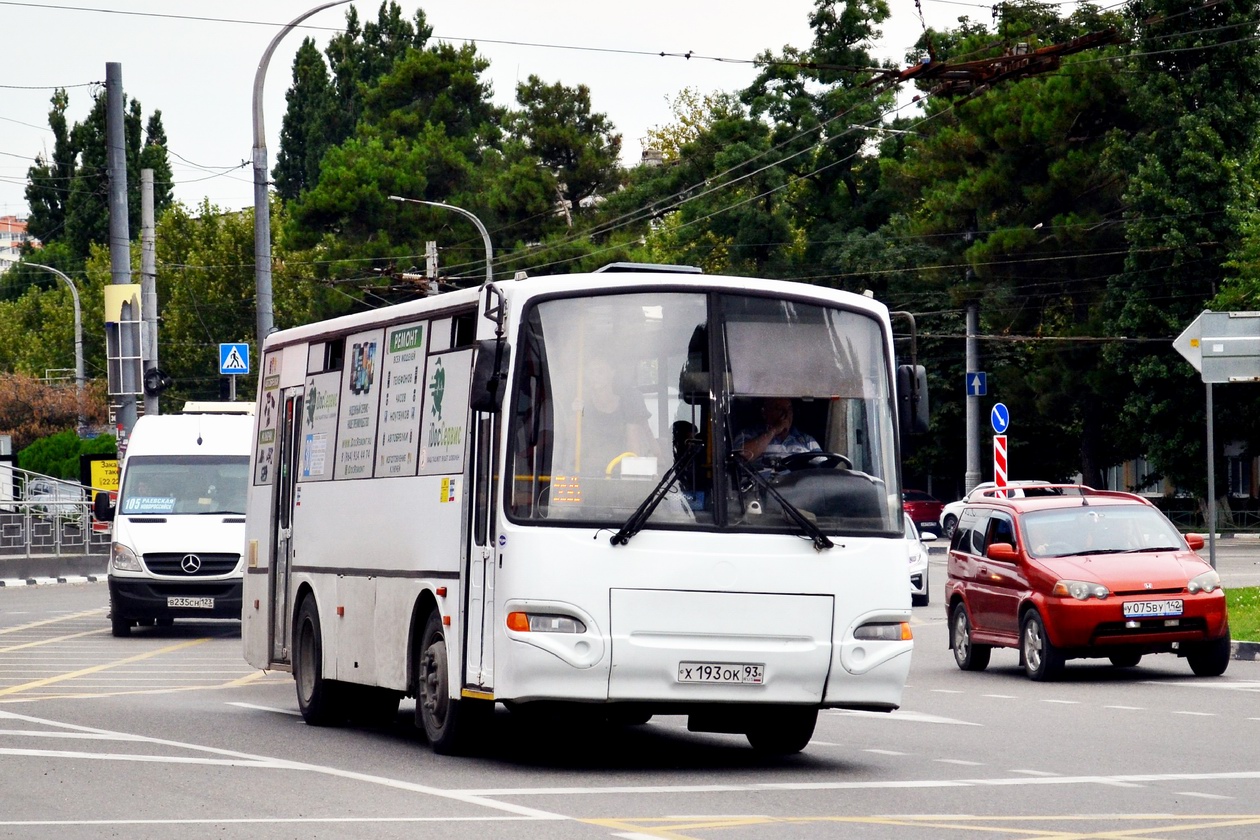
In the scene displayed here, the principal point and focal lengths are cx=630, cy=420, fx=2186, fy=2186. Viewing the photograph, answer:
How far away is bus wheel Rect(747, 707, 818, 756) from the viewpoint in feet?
42.6

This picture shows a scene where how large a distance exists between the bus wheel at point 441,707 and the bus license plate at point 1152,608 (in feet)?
26.0

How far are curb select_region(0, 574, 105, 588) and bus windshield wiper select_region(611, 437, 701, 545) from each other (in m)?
32.6

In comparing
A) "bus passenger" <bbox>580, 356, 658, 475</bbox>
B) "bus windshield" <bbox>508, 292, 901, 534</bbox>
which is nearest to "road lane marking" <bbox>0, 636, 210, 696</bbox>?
"bus windshield" <bbox>508, 292, 901, 534</bbox>

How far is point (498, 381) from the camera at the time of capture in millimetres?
12180

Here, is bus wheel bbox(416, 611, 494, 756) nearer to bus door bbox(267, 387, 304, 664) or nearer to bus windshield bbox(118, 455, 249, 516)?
bus door bbox(267, 387, 304, 664)

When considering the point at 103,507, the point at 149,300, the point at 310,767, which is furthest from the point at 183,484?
the point at 310,767

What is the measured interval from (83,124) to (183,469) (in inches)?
3226

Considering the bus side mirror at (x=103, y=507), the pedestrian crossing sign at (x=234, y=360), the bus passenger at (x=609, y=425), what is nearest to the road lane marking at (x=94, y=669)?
the bus side mirror at (x=103, y=507)

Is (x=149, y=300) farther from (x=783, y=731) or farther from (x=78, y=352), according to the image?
(x=78, y=352)

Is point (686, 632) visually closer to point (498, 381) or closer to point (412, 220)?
point (498, 381)

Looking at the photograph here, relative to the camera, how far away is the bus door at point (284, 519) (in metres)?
16.3

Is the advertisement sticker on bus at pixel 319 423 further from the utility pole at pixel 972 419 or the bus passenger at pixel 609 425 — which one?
the utility pole at pixel 972 419

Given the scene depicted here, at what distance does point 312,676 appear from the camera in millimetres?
15531

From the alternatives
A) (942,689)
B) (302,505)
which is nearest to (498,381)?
(302,505)
